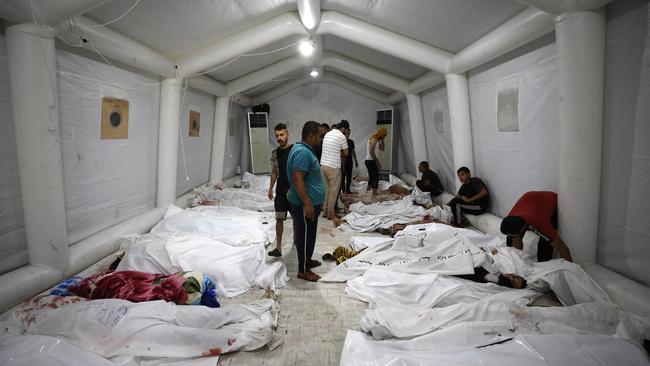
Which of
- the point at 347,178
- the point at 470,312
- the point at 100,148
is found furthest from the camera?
the point at 347,178

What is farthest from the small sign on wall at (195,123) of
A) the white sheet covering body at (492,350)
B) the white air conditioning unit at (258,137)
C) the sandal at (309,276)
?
the white sheet covering body at (492,350)

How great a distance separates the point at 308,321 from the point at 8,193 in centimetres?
244

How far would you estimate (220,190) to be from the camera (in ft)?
21.1

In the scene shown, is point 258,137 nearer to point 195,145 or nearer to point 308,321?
point 195,145

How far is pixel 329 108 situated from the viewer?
9562 millimetres

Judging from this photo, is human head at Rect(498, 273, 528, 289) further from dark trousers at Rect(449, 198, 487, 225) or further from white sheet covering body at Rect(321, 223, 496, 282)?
dark trousers at Rect(449, 198, 487, 225)

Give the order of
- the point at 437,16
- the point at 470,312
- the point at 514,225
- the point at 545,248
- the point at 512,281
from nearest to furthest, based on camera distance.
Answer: the point at 470,312, the point at 512,281, the point at 514,225, the point at 545,248, the point at 437,16

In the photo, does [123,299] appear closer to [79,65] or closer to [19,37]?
[19,37]

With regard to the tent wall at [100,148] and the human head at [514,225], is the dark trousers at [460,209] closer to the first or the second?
the human head at [514,225]

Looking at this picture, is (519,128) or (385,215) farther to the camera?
(385,215)

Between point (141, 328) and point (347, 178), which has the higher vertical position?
point (347, 178)

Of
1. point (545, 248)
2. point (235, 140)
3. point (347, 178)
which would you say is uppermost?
point (235, 140)

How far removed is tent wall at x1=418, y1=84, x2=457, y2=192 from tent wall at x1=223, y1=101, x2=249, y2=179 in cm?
457

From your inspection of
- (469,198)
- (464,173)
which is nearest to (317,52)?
(464,173)
